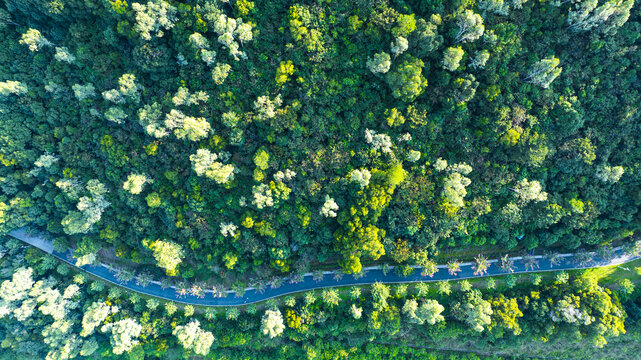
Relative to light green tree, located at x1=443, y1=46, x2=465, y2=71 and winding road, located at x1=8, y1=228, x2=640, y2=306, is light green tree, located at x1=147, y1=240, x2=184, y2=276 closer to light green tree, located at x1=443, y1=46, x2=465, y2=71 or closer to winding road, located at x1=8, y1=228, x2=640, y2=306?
winding road, located at x1=8, y1=228, x2=640, y2=306

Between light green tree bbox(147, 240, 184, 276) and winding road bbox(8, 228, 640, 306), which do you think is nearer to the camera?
light green tree bbox(147, 240, 184, 276)

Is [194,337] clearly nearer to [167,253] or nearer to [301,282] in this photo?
[167,253]

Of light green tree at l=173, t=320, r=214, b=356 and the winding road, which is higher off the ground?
the winding road

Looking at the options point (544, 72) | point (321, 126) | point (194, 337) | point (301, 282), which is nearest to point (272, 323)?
point (301, 282)

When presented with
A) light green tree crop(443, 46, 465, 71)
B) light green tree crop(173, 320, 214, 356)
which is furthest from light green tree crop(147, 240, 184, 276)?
light green tree crop(443, 46, 465, 71)

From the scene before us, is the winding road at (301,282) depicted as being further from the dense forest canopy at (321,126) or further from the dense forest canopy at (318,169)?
the dense forest canopy at (321,126)

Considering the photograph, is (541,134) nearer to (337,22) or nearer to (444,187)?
(444,187)
